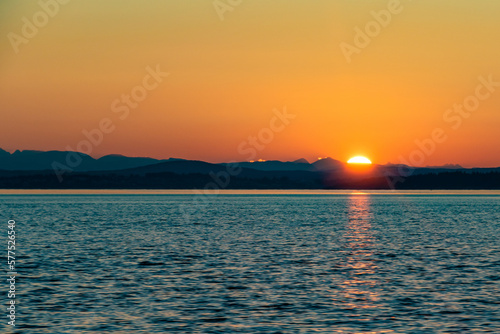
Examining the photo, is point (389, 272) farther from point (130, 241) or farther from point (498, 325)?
point (130, 241)

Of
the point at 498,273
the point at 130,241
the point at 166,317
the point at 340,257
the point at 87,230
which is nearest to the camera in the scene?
the point at 166,317

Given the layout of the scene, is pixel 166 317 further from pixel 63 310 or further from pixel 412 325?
pixel 412 325

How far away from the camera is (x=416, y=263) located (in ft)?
167

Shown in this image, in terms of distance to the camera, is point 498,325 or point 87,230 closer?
point 498,325

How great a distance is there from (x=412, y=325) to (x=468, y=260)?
84.8 ft

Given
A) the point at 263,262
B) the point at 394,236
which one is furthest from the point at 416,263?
the point at 394,236

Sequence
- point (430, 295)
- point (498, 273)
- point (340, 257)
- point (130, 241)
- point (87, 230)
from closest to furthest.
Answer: point (430, 295), point (498, 273), point (340, 257), point (130, 241), point (87, 230)

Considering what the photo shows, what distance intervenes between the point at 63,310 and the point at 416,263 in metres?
28.0

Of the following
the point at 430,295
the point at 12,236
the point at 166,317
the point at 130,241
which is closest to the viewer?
the point at 166,317

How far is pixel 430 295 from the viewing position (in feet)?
117

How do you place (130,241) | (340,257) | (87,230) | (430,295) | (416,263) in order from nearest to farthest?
(430,295) → (416,263) → (340,257) → (130,241) → (87,230)

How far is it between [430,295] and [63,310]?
18.0m

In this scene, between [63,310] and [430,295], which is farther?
[430,295]

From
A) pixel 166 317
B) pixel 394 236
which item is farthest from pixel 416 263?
pixel 394 236
